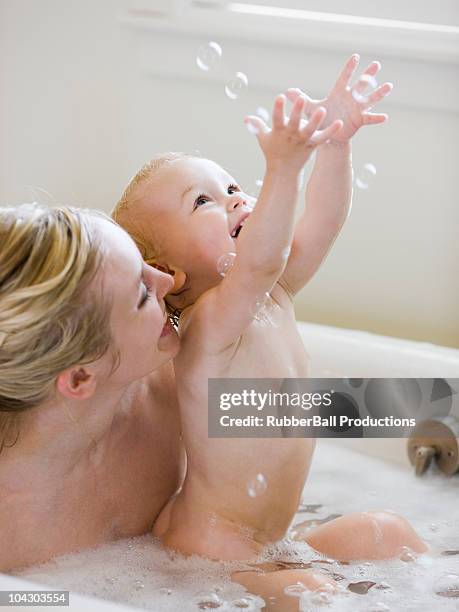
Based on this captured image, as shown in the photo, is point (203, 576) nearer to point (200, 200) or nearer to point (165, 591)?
point (165, 591)

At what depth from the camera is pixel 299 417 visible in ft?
4.32

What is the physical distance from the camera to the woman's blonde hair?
1.08 m

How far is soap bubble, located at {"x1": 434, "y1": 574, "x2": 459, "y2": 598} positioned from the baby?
0.19 feet

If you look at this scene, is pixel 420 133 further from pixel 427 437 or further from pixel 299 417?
pixel 299 417

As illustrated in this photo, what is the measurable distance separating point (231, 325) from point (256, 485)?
22 centimetres

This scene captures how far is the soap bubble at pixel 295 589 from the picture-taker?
1186 mm

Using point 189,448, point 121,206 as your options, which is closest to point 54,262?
point 121,206

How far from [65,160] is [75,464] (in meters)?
1.31

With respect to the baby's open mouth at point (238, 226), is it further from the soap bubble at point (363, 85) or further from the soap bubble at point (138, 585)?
the soap bubble at point (138, 585)

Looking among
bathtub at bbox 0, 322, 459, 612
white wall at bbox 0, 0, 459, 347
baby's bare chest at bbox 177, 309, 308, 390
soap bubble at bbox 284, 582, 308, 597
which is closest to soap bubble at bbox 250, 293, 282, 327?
baby's bare chest at bbox 177, 309, 308, 390

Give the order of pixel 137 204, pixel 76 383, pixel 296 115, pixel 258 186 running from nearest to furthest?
pixel 296 115
pixel 76 383
pixel 137 204
pixel 258 186

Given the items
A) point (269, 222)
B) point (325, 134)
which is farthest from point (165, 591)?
point (325, 134)

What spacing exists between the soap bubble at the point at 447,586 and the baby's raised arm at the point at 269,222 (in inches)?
16.7

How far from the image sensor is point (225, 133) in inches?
88.3
